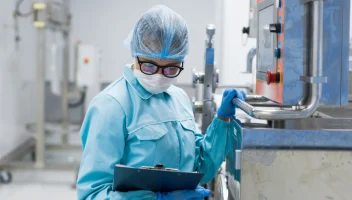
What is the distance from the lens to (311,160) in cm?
95

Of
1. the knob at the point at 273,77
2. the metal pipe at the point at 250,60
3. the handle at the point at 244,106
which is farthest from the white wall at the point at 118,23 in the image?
the knob at the point at 273,77

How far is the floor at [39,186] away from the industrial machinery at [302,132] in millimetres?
2610

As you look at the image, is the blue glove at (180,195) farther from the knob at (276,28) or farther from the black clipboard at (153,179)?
the knob at (276,28)

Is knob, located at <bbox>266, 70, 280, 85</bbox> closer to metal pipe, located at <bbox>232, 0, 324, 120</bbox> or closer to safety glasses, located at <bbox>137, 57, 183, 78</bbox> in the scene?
metal pipe, located at <bbox>232, 0, 324, 120</bbox>

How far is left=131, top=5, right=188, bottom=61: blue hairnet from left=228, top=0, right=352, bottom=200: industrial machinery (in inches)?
13.5

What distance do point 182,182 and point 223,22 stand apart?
235cm

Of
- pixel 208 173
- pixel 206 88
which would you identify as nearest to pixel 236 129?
pixel 208 173

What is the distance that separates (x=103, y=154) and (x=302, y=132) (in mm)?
519

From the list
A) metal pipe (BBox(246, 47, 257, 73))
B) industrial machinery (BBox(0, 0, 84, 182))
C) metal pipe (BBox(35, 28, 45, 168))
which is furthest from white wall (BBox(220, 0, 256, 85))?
metal pipe (BBox(35, 28, 45, 168))

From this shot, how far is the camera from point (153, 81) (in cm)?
121

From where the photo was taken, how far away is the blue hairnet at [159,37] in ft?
3.92

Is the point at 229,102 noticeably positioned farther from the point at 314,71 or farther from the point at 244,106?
the point at 314,71

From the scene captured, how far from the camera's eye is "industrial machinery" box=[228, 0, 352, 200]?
0.94 m

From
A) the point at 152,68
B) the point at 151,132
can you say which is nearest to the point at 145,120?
the point at 151,132
